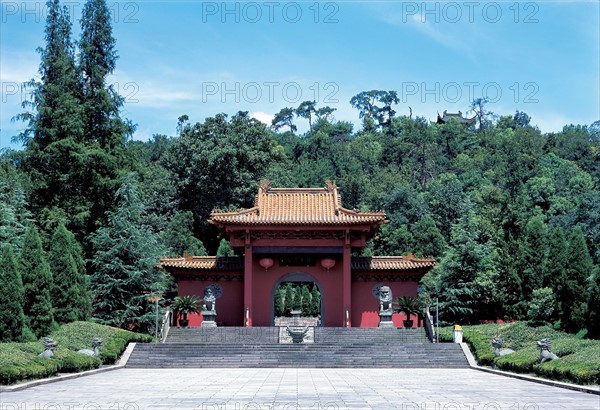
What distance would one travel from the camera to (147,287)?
2797 cm

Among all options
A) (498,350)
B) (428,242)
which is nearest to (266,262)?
(498,350)

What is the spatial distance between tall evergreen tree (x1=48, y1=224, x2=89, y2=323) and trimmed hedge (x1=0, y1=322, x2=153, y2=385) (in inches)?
25.6

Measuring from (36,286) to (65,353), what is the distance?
13.9 ft

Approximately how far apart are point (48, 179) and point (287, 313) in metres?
16.3

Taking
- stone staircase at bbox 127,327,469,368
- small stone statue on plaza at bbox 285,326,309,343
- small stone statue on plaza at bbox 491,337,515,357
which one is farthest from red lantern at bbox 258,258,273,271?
small stone statue on plaza at bbox 491,337,515,357

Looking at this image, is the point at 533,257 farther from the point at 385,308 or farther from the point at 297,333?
the point at 297,333

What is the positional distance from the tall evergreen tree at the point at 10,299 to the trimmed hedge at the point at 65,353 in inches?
27.9

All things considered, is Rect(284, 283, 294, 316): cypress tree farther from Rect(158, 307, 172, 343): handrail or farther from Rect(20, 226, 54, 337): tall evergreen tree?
Rect(20, 226, 54, 337): tall evergreen tree

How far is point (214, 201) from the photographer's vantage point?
47344 mm

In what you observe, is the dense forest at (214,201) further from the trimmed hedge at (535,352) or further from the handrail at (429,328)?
the handrail at (429,328)

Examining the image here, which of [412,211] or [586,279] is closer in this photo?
[586,279]

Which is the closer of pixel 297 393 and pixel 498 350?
pixel 297 393

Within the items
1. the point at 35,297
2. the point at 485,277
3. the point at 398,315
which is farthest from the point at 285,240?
the point at 35,297

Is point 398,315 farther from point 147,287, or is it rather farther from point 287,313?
point 287,313
